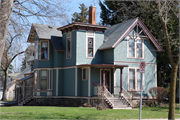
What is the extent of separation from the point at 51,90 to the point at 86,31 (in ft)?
24.5

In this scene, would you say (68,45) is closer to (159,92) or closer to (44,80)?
(44,80)

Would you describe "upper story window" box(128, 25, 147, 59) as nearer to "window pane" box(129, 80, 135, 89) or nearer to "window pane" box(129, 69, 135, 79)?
"window pane" box(129, 69, 135, 79)

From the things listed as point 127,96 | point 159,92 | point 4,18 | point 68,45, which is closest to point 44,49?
point 68,45

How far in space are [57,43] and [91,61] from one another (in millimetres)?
4375

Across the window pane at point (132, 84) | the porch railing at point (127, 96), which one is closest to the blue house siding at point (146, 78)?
the window pane at point (132, 84)

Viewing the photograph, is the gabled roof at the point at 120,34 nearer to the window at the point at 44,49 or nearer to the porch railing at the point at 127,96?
the porch railing at the point at 127,96

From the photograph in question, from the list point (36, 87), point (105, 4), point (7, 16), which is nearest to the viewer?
point (7, 16)

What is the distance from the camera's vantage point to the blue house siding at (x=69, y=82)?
2545 centimetres

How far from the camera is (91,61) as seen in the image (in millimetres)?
25875

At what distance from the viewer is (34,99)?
27188 millimetres

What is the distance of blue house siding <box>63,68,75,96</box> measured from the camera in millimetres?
25453

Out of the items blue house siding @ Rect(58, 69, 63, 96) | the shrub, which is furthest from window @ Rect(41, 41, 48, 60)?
the shrub

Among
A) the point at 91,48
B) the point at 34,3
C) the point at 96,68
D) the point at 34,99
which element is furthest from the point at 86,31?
the point at 34,3

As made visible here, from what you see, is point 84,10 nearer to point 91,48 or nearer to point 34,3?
point 91,48
